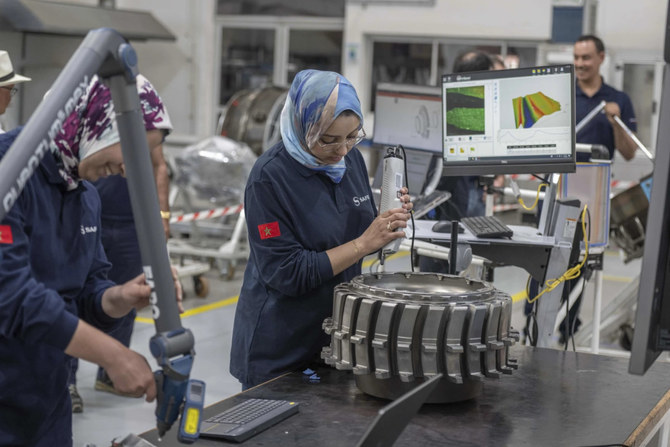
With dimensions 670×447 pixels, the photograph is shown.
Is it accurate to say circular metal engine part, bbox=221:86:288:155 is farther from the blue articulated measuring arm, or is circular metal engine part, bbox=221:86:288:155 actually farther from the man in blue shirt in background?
the blue articulated measuring arm

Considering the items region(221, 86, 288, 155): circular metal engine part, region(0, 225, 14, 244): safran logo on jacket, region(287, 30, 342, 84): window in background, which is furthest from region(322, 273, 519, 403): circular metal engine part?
region(287, 30, 342, 84): window in background

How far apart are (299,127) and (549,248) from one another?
1.12 meters

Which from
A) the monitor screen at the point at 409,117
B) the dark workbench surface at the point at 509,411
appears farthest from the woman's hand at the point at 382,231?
the monitor screen at the point at 409,117

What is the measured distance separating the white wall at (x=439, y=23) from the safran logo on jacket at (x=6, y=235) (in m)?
8.56

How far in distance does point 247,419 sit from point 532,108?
69.3 inches

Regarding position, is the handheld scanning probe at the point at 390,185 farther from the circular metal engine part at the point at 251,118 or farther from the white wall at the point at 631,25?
the white wall at the point at 631,25

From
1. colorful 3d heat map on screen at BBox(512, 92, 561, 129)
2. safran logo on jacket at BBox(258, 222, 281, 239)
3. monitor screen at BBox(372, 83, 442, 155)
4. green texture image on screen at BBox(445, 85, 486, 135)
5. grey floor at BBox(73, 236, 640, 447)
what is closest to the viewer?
safran logo on jacket at BBox(258, 222, 281, 239)

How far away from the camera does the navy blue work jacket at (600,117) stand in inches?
200

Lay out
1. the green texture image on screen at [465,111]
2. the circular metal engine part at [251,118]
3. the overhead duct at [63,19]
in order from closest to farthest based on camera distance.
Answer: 1. the green texture image on screen at [465,111]
2. the circular metal engine part at [251,118]
3. the overhead duct at [63,19]

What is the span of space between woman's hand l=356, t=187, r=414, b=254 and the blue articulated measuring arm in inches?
33.7

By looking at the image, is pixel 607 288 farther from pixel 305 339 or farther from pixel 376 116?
pixel 305 339

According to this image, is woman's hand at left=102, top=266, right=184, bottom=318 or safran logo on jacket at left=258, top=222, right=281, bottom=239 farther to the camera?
safran logo on jacket at left=258, top=222, right=281, bottom=239

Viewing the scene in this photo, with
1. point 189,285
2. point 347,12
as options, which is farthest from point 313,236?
point 347,12

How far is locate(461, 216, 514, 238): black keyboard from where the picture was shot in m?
2.99
